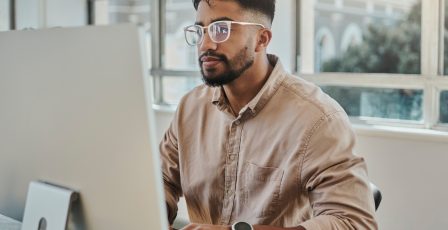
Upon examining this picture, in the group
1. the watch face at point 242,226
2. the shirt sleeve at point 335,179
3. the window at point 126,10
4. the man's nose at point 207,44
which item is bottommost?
the watch face at point 242,226

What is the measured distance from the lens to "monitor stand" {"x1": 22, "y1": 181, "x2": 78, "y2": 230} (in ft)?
2.88

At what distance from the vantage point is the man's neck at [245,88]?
1.54 metres

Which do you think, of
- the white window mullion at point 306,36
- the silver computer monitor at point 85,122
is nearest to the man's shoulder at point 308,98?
the silver computer monitor at point 85,122

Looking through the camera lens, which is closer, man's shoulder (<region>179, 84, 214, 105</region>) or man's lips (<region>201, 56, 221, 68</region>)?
man's lips (<region>201, 56, 221, 68</region>)

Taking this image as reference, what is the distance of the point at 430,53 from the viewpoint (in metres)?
2.60

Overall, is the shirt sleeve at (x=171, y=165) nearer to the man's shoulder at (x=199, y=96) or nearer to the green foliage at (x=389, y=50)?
the man's shoulder at (x=199, y=96)

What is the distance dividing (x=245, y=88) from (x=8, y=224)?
2.25 ft

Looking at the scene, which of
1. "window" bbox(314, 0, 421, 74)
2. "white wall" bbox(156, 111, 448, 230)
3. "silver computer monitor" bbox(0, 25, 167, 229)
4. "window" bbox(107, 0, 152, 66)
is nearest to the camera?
"silver computer monitor" bbox(0, 25, 167, 229)

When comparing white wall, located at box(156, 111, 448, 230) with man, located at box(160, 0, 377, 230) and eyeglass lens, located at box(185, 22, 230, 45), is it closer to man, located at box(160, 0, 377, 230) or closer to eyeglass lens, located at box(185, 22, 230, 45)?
man, located at box(160, 0, 377, 230)

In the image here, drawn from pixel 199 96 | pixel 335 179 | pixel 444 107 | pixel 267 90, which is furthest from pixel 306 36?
pixel 335 179

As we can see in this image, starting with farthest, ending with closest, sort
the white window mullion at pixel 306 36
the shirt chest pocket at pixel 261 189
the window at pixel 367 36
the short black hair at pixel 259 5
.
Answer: the white window mullion at pixel 306 36 < the window at pixel 367 36 < the short black hair at pixel 259 5 < the shirt chest pocket at pixel 261 189

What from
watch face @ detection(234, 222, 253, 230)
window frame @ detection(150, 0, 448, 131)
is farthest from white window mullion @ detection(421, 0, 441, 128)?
watch face @ detection(234, 222, 253, 230)

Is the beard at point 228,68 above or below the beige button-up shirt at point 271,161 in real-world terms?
above

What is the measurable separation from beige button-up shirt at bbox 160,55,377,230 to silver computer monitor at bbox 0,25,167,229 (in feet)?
1.63
